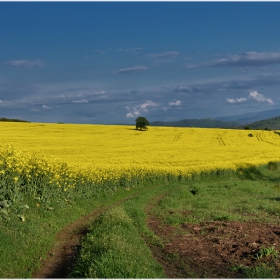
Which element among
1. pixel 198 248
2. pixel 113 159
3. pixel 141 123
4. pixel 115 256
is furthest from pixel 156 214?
pixel 141 123

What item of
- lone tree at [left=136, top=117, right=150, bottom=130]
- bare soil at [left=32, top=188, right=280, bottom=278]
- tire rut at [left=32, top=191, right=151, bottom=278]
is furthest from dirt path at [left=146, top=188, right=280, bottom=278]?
lone tree at [left=136, top=117, right=150, bottom=130]

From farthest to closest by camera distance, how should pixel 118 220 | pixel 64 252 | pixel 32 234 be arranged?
pixel 118 220 < pixel 32 234 < pixel 64 252

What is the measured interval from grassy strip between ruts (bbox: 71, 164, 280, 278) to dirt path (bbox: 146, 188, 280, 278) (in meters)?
0.34

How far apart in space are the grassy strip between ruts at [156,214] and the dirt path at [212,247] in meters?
0.34

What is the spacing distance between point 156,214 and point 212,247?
21.1 ft

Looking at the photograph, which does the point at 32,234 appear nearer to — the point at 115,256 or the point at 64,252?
the point at 64,252

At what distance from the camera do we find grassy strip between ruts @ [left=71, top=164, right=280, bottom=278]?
8.77m

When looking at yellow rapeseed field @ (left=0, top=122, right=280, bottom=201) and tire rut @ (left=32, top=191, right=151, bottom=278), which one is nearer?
tire rut @ (left=32, top=191, right=151, bottom=278)

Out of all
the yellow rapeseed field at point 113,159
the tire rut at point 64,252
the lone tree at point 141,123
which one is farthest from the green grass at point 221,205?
the lone tree at point 141,123

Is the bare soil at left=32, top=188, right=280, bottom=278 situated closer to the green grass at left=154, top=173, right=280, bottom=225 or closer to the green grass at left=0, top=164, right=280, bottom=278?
the green grass at left=0, top=164, right=280, bottom=278

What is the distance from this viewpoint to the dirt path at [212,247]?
10195 millimetres

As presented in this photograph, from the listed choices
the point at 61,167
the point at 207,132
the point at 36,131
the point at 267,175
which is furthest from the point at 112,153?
→ the point at 207,132

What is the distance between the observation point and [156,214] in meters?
18.3

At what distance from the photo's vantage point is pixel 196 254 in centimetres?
1142
